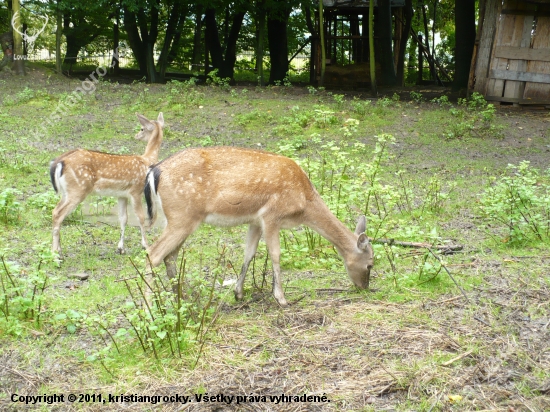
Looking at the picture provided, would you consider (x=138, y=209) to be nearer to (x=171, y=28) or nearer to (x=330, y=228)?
(x=330, y=228)

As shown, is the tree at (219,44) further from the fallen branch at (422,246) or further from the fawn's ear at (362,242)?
the fawn's ear at (362,242)

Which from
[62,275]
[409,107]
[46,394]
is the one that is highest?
[46,394]

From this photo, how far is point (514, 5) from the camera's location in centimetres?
1642

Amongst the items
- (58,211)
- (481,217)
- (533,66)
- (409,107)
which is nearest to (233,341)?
(58,211)

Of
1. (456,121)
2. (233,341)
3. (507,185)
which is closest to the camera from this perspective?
(233,341)

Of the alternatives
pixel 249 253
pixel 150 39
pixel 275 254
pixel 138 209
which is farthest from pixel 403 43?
pixel 275 254

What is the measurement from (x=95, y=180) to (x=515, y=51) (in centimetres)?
1167

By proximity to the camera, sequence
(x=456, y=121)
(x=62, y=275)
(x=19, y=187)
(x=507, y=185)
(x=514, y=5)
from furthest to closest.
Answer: (x=514, y=5)
(x=456, y=121)
(x=19, y=187)
(x=507, y=185)
(x=62, y=275)

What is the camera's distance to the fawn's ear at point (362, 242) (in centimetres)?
657

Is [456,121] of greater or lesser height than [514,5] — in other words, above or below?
below

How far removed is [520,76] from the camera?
54.6 ft

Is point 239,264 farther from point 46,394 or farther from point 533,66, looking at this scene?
point 533,66

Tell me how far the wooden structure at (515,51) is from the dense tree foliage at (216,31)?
6.56 feet

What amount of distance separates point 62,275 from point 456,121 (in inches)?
403
